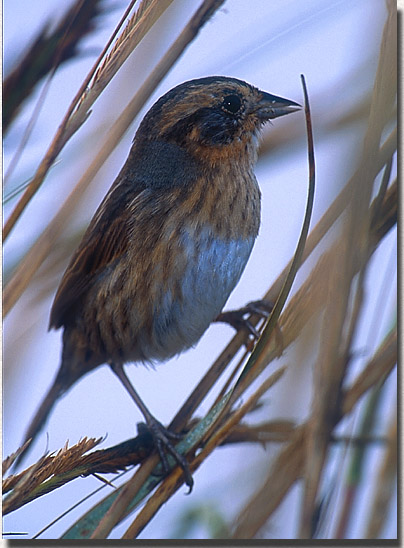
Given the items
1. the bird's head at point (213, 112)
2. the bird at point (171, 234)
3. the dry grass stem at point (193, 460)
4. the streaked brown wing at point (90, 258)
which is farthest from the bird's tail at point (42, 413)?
the bird's head at point (213, 112)

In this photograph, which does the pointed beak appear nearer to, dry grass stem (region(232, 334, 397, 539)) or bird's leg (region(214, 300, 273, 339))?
bird's leg (region(214, 300, 273, 339))

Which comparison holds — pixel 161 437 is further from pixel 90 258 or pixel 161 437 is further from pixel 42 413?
pixel 90 258

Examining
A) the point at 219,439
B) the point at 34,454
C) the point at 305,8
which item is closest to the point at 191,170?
the point at 305,8

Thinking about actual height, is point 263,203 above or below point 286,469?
above

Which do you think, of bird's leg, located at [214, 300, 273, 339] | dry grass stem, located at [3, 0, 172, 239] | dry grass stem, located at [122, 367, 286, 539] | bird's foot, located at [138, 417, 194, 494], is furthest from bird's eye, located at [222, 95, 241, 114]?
bird's foot, located at [138, 417, 194, 494]

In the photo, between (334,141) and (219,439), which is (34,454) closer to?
(219,439)

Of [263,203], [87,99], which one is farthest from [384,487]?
[87,99]
